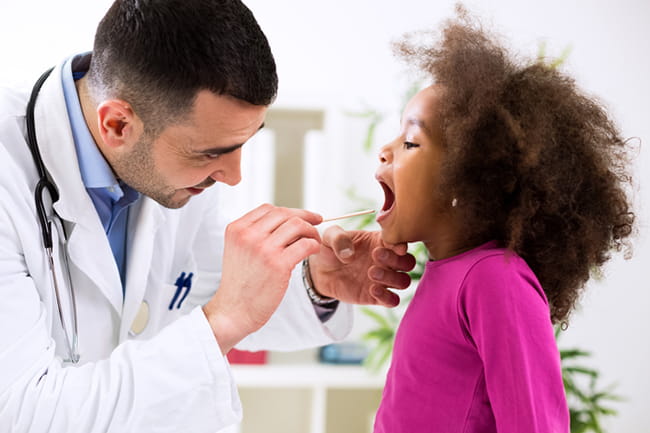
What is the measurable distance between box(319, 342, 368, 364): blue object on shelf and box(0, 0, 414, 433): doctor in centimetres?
94

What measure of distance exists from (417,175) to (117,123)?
21.3 inches

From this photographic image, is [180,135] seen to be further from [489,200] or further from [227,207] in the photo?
[227,207]

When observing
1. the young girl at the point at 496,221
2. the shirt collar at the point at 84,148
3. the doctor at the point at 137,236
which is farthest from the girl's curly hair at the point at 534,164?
the shirt collar at the point at 84,148

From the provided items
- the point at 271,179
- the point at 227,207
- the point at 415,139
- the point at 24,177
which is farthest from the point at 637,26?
the point at 24,177

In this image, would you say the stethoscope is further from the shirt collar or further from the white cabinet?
the white cabinet

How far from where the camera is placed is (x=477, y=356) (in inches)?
36.2

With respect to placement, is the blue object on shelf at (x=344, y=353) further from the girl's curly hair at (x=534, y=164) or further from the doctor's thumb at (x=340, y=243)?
the girl's curly hair at (x=534, y=164)

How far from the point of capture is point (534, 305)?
2.79 feet

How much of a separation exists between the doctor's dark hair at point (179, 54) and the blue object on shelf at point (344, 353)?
4.33 feet

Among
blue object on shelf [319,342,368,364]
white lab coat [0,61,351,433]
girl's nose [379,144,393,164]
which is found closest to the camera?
white lab coat [0,61,351,433]

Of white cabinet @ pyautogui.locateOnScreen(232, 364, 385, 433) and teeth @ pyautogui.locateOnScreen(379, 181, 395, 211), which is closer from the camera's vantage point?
teeth @ pyautogui.locateOnScreen(379, 181, 395, 211)

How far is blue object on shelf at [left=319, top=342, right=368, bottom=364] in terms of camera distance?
228cm

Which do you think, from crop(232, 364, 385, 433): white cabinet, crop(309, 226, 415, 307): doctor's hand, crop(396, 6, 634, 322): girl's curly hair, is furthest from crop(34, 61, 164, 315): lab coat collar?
crop(232, 364, 385, 433): white cabinet

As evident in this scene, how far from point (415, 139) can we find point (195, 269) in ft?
2.14
